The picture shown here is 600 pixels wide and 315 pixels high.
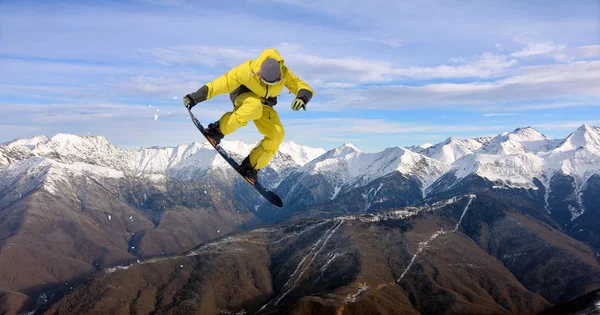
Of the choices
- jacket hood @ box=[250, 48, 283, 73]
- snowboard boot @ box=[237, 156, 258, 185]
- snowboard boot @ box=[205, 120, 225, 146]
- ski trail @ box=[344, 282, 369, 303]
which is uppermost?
jacket hood @ box=[250, 48, 283, 73]

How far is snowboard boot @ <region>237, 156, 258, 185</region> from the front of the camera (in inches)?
787

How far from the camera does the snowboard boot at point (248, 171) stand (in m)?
20.0

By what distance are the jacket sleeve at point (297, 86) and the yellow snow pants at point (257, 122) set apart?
1290mm

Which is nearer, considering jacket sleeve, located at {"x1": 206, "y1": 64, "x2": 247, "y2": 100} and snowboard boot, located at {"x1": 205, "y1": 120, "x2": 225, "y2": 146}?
jacket sleeve, located at {"x1": 206, "y1": 64, "x2": 247, "y2": 100}

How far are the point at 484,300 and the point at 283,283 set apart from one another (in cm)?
9056

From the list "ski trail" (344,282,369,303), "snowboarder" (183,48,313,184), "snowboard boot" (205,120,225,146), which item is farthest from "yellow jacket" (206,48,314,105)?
"ski trail" (344,282,369,303)

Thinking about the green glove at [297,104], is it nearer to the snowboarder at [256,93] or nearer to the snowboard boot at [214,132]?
the snowboarder at [256,93]

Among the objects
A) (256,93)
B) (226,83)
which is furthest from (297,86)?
(226,83)

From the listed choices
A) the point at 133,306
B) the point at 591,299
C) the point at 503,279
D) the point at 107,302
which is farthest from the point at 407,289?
the point at 107,302

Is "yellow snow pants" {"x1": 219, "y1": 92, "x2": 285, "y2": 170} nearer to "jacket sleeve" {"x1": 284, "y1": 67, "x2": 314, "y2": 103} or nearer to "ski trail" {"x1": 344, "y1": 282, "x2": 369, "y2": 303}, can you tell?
"jacket sleeve" {"x1": 284, "y1": 67, "x2": 314, "y2": 103}

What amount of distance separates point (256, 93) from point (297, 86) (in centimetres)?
194

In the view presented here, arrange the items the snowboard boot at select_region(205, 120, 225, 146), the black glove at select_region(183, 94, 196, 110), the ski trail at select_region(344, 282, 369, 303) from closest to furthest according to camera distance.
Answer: the black glove at select_region(183, 94, 196, 110)
the snowboard boot at select_region(205, 120, 225, 146)
the ski trail at select_region(344, 282, 369, 303)

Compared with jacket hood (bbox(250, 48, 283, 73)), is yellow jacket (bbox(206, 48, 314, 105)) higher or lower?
lower

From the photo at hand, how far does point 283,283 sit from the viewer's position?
198 m
